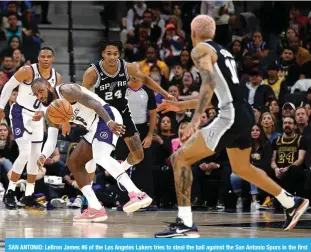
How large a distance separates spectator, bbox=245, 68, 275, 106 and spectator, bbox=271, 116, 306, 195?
1.98 m

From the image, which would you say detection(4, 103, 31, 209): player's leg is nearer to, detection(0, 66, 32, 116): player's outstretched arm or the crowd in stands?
detection(0, 66, 32, 116): player's outstretched arm

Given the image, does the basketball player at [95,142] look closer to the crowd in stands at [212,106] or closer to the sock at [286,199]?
the crowd in stands at [212,106]

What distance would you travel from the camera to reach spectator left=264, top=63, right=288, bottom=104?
1622 centimetres

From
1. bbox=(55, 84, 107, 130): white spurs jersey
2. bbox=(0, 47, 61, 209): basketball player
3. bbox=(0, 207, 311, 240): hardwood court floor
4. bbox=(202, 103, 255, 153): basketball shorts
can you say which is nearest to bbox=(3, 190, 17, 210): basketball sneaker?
bbox=(0, 47, 61, 209): basketball player

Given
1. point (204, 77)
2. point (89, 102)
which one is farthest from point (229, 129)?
point (89, 102)

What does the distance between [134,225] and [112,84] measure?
6.22 feet

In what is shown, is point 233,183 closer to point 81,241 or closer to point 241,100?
point 241,100

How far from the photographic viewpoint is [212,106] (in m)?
13.5

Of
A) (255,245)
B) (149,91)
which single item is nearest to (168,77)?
(149,91)

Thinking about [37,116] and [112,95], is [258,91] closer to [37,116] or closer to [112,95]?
[37,116]

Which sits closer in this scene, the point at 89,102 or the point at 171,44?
the point at 89,102

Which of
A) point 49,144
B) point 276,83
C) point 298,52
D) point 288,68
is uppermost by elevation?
point 298,52

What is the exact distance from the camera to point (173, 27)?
1853cm

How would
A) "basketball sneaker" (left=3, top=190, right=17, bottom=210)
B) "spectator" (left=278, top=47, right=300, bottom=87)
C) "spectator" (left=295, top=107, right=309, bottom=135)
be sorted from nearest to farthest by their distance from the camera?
"basketball sneaker" (left=3, top=190, right=17, bottom=210) → "spectator" (left=295, top=107, right=309, bottom=135) → "spectator" (left=278, top=47, right=300, bottom=87)
